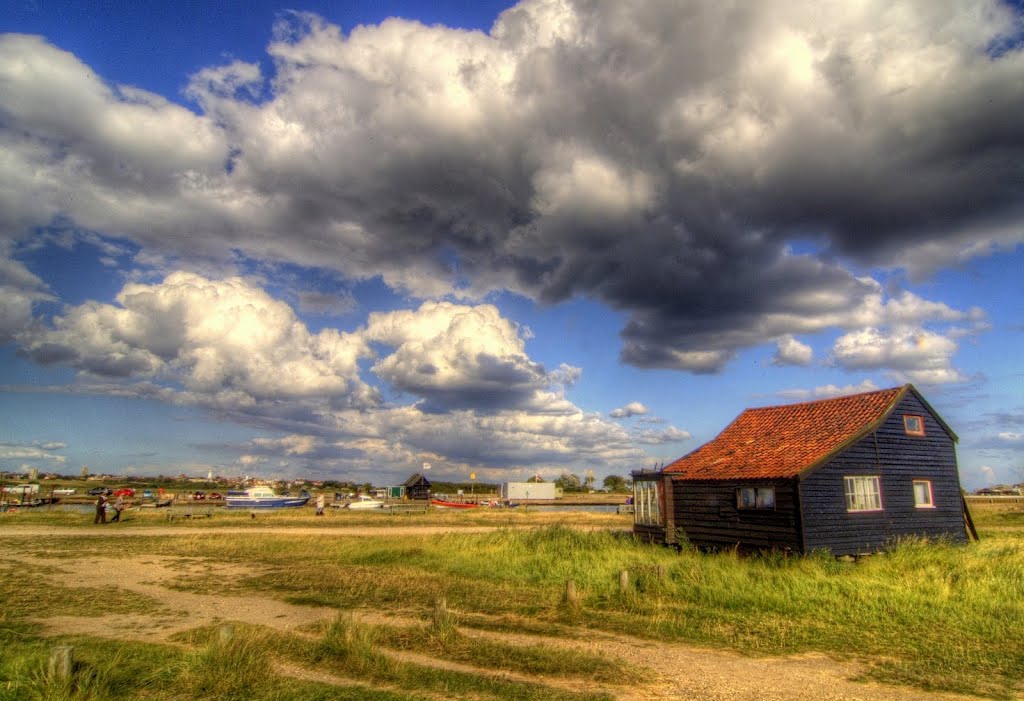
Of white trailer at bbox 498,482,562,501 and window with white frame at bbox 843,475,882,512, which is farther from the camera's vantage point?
white trailer at bbox 498,482,562,501

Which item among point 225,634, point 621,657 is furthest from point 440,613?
point 225,634

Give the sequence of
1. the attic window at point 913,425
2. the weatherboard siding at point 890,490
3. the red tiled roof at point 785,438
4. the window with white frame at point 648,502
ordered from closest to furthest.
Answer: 1. the weatherboard siding at point 890,490
2. the red tiled roof at point 785,438
3. the attic window at point 913,425
4. the window with white frame at point 648,502

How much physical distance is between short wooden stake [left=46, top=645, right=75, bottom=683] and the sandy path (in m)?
3.11

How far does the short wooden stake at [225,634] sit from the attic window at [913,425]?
25.9m

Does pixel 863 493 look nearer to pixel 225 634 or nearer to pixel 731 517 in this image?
pixel 731 517

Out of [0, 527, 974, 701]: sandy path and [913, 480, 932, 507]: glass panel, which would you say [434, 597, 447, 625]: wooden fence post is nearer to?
[0, 527, 974, 701]: sandy path

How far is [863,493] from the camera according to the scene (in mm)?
23297

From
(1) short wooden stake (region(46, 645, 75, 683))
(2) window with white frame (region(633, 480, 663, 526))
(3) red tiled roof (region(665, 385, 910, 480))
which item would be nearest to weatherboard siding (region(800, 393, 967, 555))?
(3) red tiled roof (region(665, 385, 910, 480))

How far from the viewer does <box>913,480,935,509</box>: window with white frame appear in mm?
24844

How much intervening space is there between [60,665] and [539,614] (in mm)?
9595

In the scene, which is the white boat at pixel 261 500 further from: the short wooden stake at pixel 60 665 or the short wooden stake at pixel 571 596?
the short wooden stake at pixel 60 665

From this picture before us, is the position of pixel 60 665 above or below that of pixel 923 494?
below

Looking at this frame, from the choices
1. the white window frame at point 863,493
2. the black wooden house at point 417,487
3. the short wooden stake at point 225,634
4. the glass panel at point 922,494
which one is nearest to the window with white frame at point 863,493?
the white window frame at point 863,493

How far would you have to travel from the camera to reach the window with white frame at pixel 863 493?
75.0 ft
